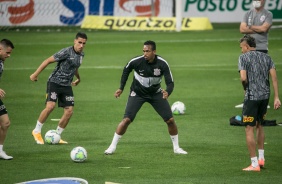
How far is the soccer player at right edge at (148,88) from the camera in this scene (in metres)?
16.3

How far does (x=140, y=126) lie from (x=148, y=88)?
366 centimetres

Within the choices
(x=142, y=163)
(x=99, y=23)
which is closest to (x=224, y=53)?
(x=99, y=23)

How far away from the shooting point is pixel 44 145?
17.5m

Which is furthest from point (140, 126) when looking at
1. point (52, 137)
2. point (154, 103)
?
point (154, 103)

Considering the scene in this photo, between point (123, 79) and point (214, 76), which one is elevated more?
point (123, 79)

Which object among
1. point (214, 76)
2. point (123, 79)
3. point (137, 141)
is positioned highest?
point (123, 79)

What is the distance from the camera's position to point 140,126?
20.1m

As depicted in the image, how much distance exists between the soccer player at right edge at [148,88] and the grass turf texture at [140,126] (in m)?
0.50

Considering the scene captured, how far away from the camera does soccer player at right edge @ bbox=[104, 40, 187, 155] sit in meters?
16.3

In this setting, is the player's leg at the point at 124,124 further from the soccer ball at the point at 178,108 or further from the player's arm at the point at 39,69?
the soccer ball at the point at 178,108

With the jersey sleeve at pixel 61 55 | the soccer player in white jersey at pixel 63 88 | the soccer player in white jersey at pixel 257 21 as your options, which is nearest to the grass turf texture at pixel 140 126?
the soccer player in white jersey at pixel 63 88

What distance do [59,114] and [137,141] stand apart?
451cm

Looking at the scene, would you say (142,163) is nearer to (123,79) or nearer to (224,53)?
(123,79)

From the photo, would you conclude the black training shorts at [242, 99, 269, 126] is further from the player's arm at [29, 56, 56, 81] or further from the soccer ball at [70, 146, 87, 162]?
the player's arm at [29, 56, 56, 81]
